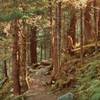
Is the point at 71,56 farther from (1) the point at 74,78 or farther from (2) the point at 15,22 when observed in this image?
(2) the point at 15,22

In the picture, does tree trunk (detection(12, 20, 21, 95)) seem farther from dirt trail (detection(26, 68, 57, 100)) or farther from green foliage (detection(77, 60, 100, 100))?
green foliage (detection(77, 60, 100, 100))

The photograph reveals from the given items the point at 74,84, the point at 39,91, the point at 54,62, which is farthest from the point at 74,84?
the point at 39,91

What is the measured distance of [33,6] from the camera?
14.3 m

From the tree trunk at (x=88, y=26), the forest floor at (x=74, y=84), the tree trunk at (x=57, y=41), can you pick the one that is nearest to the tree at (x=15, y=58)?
the forest floor at (x=74, y=84)

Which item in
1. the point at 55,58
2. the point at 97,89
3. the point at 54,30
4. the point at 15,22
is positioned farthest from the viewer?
the point at 54,30

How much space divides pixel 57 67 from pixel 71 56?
4255 millimetres

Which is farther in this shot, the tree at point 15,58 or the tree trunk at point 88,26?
the tree trunk at point 88,26

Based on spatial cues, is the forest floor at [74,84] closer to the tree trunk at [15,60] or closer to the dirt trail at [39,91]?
the dirt trail at [39,91]

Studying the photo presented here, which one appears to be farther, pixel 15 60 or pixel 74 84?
pixel 15 60

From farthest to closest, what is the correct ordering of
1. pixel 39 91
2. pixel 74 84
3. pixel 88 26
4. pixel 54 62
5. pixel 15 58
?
pixel 88 26
pixel 54 62
pixel 39 91
pixel 15 58
pixel 74 84

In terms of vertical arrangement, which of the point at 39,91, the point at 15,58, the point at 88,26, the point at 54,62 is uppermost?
the point at 88,26

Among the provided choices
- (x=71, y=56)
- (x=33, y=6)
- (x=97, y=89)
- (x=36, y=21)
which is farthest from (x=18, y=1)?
(x=71, y=56)

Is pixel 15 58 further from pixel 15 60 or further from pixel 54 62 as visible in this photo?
pixel 54 62

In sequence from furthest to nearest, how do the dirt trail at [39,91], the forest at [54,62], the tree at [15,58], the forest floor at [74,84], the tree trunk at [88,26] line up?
the tree trunk at [88,26]
the tree at [15,58]
the dirt trail at [39,91]
the forest at [54,62]
the forest floor at [74,84]
